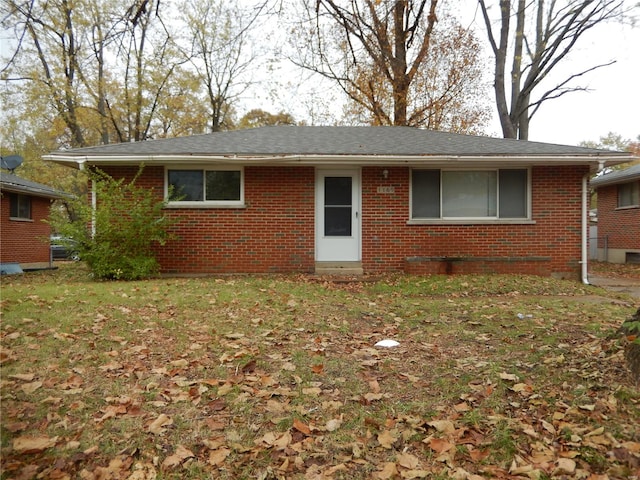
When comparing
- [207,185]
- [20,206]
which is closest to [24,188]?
[20,206]

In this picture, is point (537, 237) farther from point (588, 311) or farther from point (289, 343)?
point (289, 343)

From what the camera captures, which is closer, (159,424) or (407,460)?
(407,460)

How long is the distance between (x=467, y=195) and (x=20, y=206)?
1603cm

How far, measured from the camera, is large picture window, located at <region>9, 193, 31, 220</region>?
50.8 ft

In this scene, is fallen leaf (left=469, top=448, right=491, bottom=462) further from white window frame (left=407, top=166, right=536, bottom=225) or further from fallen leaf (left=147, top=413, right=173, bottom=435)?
white window frame (left=407, top=166, right=536, bottom=225)

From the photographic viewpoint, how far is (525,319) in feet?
17.4

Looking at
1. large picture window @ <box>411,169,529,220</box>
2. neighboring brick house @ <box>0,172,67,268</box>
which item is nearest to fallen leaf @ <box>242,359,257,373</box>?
large picture window @ <box>411,169,529,220</box>

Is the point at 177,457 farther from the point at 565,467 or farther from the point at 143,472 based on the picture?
the point at 565,467

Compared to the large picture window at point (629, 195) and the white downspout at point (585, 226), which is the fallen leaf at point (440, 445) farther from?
the large picture window at point (629, 195)

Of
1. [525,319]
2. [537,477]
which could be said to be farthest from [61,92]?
[537,477]

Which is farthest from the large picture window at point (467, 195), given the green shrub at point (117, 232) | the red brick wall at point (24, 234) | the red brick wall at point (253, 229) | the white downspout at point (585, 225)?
the red brick wall at point (24, 234)

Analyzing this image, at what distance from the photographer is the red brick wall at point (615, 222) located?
640 inches

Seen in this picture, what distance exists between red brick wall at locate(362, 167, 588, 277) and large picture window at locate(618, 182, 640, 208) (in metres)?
8.46

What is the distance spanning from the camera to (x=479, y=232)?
10164 millimetres
